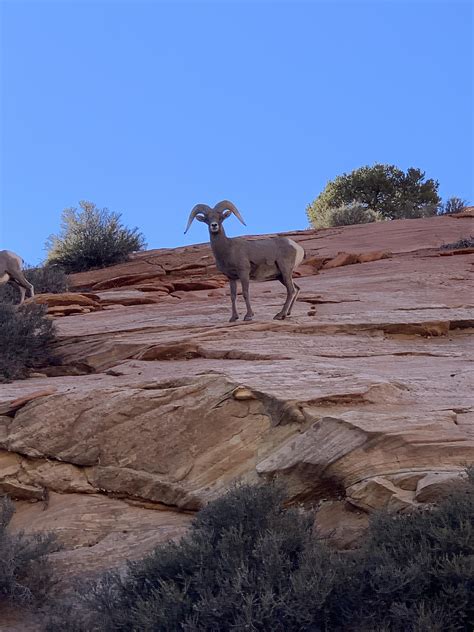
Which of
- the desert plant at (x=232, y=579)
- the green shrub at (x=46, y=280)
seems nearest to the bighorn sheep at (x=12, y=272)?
the green shrub at (x=46, y=280)

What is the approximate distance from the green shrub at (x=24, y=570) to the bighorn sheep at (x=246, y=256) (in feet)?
16.6

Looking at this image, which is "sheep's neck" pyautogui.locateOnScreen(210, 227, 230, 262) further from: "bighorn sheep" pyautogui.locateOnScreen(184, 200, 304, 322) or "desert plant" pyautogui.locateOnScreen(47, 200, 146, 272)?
"desert plant" pyautogui.locateOnScreen(47, 200, 146, 272)

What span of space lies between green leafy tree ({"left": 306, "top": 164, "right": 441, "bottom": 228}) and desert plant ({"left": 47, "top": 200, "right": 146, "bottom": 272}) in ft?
55.5

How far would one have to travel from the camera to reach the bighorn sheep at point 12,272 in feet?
49.9

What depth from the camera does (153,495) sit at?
7516mm

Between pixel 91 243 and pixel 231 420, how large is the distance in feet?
49.7

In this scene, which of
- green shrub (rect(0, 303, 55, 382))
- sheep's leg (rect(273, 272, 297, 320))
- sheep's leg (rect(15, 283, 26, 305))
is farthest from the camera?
sheep's leg (rect(15, 283, 26, 305))

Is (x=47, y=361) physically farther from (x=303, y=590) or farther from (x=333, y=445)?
(x=303, y=590)

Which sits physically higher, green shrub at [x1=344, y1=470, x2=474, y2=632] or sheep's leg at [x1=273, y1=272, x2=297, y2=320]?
sheep's leg at [x1=273, y1=272, x2=297, y2=320]

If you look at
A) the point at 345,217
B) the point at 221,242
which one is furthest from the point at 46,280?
the point at 345,217

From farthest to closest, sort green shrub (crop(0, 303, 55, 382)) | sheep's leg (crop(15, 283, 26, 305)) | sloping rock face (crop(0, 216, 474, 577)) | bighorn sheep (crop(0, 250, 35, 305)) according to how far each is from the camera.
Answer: bighorn sheep (crop(0, 250, 35, 305)) → sheep's leg (crop(15, 283, 26, 305)) → green shrub (crop(0, 303, 55, 382)) → sloping rock face (crop(0, 216, 474, 577))

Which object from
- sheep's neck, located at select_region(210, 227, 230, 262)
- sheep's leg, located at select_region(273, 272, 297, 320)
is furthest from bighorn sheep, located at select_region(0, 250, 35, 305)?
sheep's leg, located at select_region(273, 272, 297, 320)

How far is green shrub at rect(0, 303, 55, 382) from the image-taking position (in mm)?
10055

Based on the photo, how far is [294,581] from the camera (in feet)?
16.5
